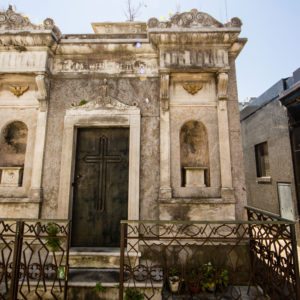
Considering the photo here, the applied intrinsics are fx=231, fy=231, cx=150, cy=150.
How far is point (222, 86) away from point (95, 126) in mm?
2766

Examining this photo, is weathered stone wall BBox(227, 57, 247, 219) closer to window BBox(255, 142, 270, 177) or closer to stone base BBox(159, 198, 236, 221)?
stone base BBox(159, 198, 236, 221)

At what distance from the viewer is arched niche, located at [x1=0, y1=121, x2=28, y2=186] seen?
4.75 m

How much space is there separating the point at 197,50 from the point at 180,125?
1.61 metres

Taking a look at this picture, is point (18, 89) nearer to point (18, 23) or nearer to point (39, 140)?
point (39, 140)

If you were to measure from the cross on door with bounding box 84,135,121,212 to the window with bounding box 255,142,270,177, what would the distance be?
22.4 feet

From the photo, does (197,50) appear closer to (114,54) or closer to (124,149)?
(114,54)

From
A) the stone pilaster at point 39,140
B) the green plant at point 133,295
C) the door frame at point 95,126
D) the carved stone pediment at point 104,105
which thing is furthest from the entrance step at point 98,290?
the carved stone pediment at point 104,105

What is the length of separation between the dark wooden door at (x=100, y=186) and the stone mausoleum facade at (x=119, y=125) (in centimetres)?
2

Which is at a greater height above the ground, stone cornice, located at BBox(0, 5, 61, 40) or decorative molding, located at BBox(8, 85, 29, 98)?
stone cornice, located at BBox(0, 5, 61, 40)

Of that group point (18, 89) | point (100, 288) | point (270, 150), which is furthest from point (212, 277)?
point (270, 150)

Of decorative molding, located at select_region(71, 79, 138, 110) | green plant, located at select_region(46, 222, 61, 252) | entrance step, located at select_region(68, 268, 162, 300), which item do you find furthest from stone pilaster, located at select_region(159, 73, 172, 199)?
green plant, located at select_region(46, 222, 61, 252)

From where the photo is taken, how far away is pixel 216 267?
3.87m

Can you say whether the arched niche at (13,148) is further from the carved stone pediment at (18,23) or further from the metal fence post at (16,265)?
the carved stone pediment at (18,23)

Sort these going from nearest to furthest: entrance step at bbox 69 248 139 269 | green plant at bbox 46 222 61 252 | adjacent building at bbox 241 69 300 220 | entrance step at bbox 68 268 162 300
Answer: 1. entrance step at bbox 68 268 162 300
2. green plant at bbox 46 222 61 252
3. entrance step at bbox 69 248 139 269
4. adjacent building at bbox 241 69 300 220
